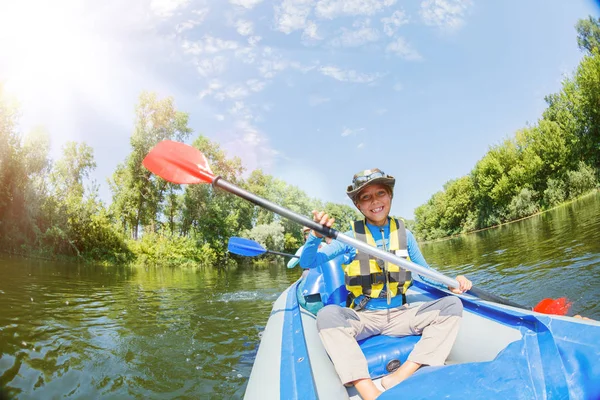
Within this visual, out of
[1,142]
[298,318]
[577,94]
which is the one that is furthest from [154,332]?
[577,94]

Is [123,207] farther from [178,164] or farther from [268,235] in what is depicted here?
[178,164]

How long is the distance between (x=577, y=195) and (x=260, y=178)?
26817 mm

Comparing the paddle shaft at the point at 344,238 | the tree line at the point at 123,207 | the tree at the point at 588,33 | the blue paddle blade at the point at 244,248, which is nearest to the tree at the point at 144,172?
the tree line at the point at 123,207

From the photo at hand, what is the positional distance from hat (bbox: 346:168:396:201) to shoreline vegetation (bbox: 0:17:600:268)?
709cm

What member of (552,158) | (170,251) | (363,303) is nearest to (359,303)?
(363,303)

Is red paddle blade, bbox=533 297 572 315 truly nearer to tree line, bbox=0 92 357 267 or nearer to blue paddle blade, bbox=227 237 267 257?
blue paddle blade, bbox=227 237 267 257

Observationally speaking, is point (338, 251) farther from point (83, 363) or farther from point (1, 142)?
point (1, 142)

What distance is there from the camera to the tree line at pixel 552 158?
24.5m

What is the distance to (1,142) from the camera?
15172 mm

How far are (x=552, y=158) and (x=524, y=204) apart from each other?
15.2ft

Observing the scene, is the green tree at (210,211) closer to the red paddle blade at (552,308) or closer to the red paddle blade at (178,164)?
the red paddle blade at (178,164)

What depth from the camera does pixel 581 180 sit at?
24188mm

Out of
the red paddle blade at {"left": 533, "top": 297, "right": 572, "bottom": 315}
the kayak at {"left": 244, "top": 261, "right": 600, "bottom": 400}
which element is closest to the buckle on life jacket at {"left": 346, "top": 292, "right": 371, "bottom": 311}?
the kayak at {"left": 244, "top": 261, "right": 600, "bottom": 400}

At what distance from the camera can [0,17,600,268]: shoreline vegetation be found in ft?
54.1
